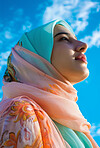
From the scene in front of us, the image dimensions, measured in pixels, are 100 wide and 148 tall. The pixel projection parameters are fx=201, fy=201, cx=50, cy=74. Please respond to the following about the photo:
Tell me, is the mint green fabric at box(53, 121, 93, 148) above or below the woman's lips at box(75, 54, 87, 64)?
below

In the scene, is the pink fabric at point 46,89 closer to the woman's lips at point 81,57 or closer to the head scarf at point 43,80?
the head scarf at point 43,80

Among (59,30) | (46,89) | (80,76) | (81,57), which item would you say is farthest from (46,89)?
(59,30)

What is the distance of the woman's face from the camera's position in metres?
1.65

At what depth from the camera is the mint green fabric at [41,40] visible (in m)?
1.73

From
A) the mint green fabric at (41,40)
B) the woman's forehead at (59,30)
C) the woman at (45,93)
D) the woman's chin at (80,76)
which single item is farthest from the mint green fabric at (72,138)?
the woman's forehead at (59,30)

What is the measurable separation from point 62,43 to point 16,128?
91 centimetres

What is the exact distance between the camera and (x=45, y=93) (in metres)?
1.49

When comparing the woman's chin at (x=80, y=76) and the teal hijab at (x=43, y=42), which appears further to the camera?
the woman's chin at (x=80, y=76)

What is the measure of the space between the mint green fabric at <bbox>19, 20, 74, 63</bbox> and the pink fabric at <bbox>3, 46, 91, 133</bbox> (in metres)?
0.06

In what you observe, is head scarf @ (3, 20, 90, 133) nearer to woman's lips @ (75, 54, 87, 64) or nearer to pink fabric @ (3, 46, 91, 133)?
pink fabric @ (3, 46, 91, 133)

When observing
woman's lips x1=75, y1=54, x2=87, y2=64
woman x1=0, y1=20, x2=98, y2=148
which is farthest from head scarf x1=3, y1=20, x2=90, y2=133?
woman's lips x1=75, y1=54, x2=87, y2=64

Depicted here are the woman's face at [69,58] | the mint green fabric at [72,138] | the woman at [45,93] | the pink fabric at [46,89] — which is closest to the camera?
the woman at [45,93]

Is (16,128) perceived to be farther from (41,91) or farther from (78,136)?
(78,136)

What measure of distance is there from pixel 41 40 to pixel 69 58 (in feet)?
1.05
